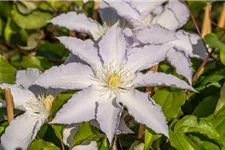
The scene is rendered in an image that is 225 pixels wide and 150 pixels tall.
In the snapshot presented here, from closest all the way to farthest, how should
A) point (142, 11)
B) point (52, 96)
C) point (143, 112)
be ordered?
point (143, 112), point (52, 96), point (142, 11)

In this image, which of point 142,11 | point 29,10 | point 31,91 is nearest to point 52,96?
point 31,91

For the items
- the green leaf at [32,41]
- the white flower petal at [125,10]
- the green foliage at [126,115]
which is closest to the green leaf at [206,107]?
the green foliage at [126,115]

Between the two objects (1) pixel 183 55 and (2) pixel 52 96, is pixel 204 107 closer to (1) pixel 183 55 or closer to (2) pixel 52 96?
(1) pixel 183 55

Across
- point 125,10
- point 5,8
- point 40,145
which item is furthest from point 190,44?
point 5,8

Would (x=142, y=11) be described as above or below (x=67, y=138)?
above

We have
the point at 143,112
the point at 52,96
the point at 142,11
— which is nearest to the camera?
the point at 143,112

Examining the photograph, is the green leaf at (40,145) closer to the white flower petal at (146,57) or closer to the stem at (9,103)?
the stem at (9,103)

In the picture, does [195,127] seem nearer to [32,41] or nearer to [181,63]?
[181,63]
